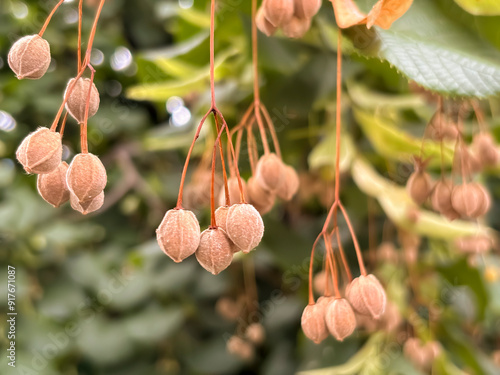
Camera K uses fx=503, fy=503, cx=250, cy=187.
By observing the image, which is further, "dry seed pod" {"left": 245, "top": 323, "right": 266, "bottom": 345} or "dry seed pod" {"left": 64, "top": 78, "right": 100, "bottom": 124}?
"dry seed pod" {"left": 245, "top": 323, "right": 266, "bottom": 345}

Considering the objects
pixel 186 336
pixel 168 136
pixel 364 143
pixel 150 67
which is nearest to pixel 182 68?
pixel 150 67

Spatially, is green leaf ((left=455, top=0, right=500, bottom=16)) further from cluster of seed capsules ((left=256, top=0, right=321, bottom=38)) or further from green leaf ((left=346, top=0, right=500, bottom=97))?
cluster of seed capsules ((left=256, top=0, right=321, bottom=38))

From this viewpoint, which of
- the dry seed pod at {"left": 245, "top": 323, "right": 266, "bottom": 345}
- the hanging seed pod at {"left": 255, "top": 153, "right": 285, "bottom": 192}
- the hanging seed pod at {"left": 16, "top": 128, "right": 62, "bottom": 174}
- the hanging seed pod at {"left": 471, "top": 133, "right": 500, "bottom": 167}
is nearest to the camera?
the hanging seed pod at {"left": 16, "top": 128, "right": 62, "bottom": 174}

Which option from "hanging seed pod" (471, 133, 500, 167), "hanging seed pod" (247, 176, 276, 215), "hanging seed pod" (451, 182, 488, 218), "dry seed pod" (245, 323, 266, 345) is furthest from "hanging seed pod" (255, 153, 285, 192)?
"dry seed pod" (245, 323, 266, 345)

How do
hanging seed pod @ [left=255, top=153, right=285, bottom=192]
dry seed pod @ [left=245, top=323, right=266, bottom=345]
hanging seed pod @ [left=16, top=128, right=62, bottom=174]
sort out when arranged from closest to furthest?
hanging seed pod @ [left=16, top=128, right=62, bottom=174]
hanging seed pod @ [left=255, top=153, right=285, bottom=192]
dry seed pod @ [left=245, top=323, right=266, bottom=345]

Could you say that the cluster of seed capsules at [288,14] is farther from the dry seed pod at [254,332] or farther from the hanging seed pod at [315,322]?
the dry seed pod at [254,332]

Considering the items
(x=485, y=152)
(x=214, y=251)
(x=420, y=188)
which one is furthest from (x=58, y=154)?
(x=485, y=152)

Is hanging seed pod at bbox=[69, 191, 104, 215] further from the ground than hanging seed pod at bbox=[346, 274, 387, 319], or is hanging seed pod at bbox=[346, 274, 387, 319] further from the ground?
hanging seed pod at bbox=[69, 191, 104, 215]
